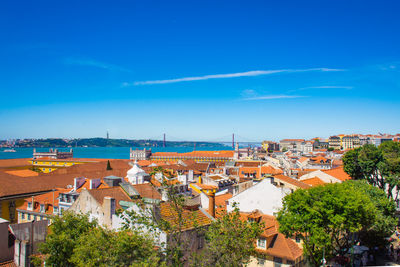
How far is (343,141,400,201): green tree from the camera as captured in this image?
3829 centimetres

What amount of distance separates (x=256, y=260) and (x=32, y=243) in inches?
549

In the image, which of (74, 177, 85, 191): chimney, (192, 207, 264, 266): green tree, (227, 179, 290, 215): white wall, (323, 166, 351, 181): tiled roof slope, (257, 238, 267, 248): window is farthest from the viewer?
(323, 166, 351, 181): tiled roof slope

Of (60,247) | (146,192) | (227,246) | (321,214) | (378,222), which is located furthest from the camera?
(146,192)

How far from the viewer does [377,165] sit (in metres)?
39.8

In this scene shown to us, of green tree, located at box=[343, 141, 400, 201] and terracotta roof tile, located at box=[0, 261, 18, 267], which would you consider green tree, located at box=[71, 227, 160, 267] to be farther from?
green tree, located at box=[343, 141, 400, 201]

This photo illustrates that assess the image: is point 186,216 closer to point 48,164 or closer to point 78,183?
point 78,183

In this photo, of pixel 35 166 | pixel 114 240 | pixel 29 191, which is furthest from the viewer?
pixel 35 166

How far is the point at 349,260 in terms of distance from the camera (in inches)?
998

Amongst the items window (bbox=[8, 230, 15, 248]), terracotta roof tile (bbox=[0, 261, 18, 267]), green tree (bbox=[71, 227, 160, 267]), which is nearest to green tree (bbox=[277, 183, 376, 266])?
green tree (bbox=[71, 227, 160, 267])

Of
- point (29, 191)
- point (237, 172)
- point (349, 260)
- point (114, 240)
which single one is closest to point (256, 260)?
point (349, 260)

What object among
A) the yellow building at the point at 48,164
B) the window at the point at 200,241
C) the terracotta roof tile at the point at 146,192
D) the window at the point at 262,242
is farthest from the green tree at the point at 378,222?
the yellow building at the point at 48,164

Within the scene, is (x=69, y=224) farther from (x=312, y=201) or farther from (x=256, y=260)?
(x=312, y=201)

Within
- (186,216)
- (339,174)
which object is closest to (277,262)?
(186,216)

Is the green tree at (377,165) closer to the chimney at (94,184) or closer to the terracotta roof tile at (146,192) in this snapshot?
the terracotta roof tile at (146,192)
